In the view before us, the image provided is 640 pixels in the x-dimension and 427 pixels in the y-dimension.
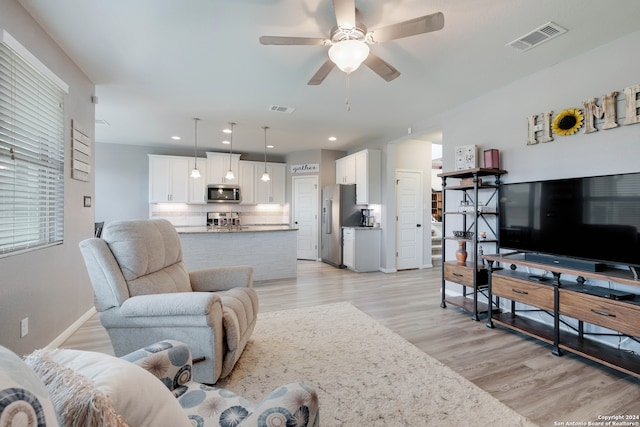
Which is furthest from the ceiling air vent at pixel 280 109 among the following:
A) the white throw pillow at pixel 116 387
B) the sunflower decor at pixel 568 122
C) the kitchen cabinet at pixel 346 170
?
the white throw pillow at pixel 116 387

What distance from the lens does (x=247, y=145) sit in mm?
6738

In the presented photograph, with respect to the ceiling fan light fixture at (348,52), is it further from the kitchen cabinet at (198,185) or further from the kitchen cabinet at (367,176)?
the kitchen cabinet at (198,185)

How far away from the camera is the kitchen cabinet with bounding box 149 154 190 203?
656cm

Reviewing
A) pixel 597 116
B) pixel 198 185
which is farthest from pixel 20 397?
pixel 198 185

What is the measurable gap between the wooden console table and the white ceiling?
197 cm

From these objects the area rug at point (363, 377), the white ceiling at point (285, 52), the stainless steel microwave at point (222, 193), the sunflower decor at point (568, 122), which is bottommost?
the area rug at point (363, 377)

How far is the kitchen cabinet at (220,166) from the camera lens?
6965mm

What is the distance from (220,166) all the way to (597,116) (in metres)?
6.65

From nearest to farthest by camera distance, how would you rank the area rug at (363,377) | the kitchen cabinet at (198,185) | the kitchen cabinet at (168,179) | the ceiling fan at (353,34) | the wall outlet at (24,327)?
1. the area rug at (363,377)
2. the ceiling fan at (353,34)
3. the wall outlet at (24,327)
4. the kitchen cabinet at (168,179)
5. the kitchen cabinet at (198,185)

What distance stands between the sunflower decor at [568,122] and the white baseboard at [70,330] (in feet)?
16.5

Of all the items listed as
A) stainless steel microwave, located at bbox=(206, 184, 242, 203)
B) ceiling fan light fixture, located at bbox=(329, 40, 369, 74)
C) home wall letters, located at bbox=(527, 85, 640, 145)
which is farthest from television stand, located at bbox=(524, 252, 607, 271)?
stainless steel microwave, located at bbox=(206, 184, 242, 203)

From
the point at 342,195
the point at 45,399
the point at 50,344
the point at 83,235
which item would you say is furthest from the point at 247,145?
the point at 45,399

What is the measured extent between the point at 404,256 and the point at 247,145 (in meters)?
4.27

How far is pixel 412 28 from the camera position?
194 centimetres
